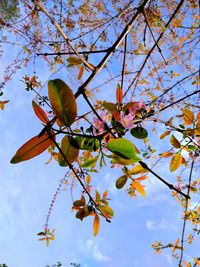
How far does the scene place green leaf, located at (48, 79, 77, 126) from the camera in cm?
40

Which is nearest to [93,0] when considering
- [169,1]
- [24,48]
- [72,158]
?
[169,1]

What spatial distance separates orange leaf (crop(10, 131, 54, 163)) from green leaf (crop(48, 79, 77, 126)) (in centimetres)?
3

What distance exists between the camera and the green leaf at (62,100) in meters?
0.40

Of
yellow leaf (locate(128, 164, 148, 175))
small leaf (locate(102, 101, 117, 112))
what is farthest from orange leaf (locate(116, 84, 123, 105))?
yellow leaf (locate(128, 164, 148, 175))

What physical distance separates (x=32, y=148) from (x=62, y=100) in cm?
7

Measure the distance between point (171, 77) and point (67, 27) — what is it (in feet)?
2.21

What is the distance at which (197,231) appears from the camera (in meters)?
1.55

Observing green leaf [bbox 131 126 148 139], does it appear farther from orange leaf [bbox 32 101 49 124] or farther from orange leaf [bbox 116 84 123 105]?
orange leaf [bbox 32 101 49 124]

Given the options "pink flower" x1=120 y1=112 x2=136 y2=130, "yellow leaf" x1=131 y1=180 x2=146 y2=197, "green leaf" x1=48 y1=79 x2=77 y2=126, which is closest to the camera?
"green leaf" x1=48 y1=79 x2=77 y2=126

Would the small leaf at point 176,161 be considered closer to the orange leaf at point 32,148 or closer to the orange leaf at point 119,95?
the orange leaf at point 119,95

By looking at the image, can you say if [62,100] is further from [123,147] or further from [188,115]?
[188,115]

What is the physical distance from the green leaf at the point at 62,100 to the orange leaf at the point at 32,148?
31mm

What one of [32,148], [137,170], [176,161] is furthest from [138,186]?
[32,148]

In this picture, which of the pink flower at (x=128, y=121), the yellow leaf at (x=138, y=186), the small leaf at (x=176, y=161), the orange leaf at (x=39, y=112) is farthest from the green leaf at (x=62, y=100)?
the small leaf at (x=176, y=161)
